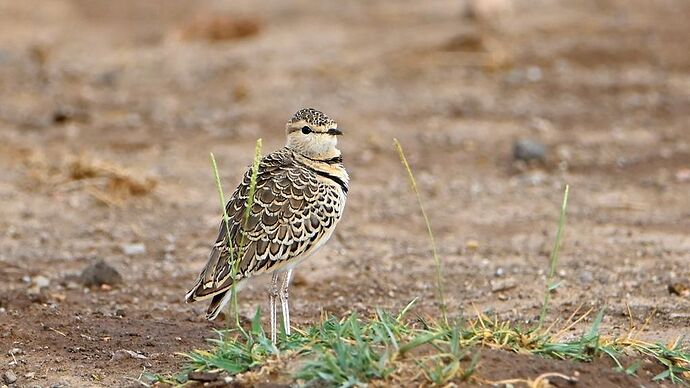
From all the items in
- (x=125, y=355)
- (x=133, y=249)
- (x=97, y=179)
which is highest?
(x=125, y=355)

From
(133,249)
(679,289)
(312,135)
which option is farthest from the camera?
(133,249)

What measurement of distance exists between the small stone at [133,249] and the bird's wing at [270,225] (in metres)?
2.41

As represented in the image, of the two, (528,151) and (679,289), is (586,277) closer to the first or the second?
(679,289)

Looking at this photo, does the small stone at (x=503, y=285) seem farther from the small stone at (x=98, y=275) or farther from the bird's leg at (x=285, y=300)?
the small stone at (x=98, y=275)

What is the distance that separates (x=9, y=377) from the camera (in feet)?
19.0

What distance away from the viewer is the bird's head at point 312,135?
20.7 ft


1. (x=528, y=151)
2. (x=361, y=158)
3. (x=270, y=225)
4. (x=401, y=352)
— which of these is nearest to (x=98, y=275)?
(x=270, y=225)

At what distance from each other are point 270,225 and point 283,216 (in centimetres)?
8

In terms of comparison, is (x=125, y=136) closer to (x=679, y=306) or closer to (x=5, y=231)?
(x=5, y=231)

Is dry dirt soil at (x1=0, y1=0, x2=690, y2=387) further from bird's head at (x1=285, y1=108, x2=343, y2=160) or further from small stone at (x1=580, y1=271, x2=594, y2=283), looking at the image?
bird's head at (x1=285, y1=108, x2=343, y2=160)

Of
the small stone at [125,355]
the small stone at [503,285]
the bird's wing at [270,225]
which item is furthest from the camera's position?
the small stone at [503,285]

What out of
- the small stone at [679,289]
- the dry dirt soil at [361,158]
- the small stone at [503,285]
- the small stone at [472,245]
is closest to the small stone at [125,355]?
the dry dirt soil at [361,158]

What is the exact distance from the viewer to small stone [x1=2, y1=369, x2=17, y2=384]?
578cm

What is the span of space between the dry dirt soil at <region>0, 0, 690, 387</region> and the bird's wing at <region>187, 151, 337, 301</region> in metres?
0.58
